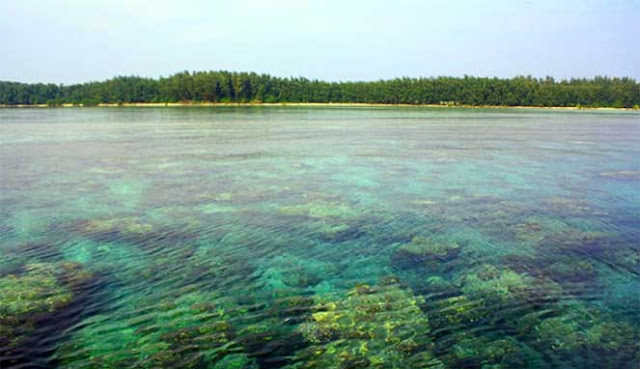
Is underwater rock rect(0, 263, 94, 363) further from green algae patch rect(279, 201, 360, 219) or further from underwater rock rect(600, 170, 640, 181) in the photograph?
underwater rock rect(600, 170, 640, 181)

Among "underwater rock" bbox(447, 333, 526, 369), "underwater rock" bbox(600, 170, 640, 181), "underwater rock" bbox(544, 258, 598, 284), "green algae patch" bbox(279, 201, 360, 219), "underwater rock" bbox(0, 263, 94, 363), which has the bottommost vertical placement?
"underwater rock" bbox(447, 333, 526, 369)

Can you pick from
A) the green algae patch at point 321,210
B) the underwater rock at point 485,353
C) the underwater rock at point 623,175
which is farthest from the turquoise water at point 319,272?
the underwater rock at point 623,175

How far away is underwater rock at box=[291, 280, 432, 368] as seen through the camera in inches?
328

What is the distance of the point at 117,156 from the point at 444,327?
110ft

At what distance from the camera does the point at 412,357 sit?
332 inches

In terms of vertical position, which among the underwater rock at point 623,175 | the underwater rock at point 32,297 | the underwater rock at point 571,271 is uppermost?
the underwater rock at point 623,175

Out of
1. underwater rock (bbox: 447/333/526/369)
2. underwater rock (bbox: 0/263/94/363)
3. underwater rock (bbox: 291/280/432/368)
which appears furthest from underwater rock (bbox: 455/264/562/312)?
underwater rock (bbox: 0/263/94/363)

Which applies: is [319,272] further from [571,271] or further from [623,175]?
[623,175]

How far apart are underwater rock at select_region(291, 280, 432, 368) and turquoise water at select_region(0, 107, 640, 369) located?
0.13ft

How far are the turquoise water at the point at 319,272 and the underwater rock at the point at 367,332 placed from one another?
0.04 meters

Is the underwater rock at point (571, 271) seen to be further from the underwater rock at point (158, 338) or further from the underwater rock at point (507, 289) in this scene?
the underwater rock at point (158, 338)

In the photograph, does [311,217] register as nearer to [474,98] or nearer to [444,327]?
[444,327]

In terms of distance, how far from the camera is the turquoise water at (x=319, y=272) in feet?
28.5

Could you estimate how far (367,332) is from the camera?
9250 millimetres
